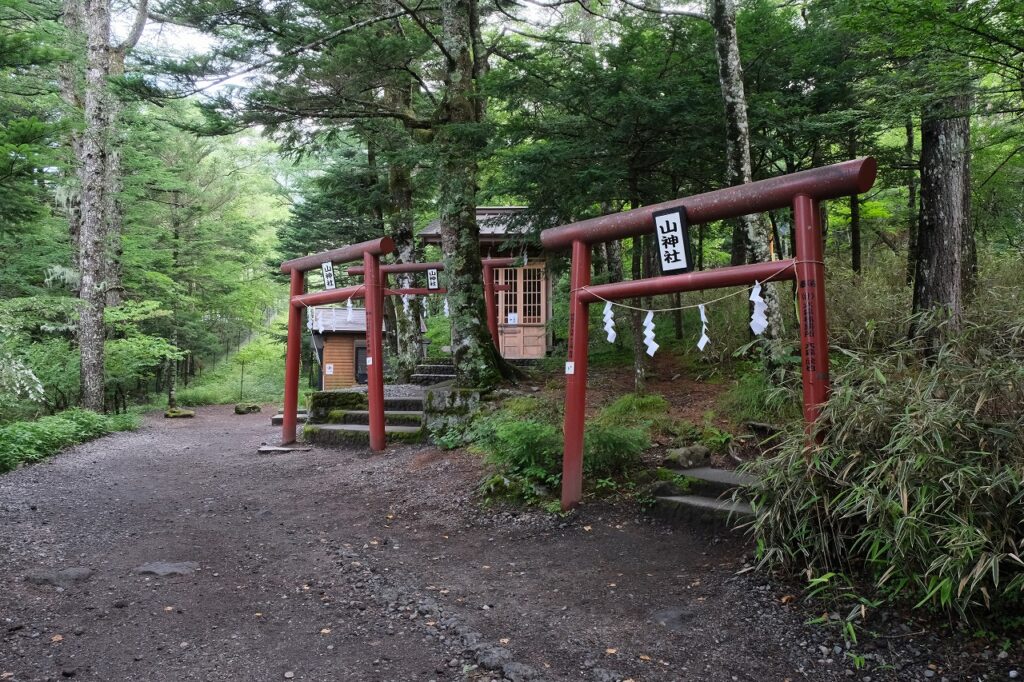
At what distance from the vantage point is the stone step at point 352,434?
9719mm

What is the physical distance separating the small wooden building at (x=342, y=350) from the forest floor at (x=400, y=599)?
17.3 m

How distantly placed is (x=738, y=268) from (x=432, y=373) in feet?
34.8

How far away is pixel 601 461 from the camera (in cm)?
624

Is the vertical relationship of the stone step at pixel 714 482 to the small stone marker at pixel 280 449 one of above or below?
above

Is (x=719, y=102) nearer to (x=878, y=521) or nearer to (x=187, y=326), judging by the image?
(x=878, y=521)

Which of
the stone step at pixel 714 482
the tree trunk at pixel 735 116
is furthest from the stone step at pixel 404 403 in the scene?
the stone step at pixel 714 482

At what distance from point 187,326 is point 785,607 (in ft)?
73.0

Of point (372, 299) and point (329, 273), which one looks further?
point (329, 273)

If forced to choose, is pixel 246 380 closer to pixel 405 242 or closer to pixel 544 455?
pixel 405 242

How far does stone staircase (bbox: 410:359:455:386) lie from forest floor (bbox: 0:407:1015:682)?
7.07 m

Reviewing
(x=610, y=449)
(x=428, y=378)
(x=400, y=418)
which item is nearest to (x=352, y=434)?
(x=400, y=418)

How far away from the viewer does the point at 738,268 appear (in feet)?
15.4

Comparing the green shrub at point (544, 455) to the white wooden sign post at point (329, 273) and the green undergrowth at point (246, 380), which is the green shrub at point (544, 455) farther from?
the green undergrowth at point (246, 380)

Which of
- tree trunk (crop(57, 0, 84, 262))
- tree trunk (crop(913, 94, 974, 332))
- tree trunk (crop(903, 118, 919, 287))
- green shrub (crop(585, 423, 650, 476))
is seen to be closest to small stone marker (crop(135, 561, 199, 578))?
green shrub (crop(585, 423, 650, 476))
